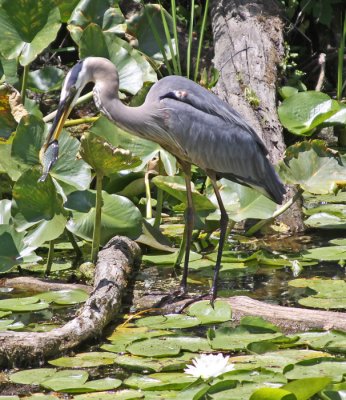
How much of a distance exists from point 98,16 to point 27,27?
932mm

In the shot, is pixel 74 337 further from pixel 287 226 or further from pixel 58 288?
pixel 287 226

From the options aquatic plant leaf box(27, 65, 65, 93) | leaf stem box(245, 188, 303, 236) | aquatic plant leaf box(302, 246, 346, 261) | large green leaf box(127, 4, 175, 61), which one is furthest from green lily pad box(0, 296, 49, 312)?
large green leaf box(127, 4, 175, 61)

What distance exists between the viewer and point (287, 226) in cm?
666

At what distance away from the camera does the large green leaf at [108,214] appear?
220 inches

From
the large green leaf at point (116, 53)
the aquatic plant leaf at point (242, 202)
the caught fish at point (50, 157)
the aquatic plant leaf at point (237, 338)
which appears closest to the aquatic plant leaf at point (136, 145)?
the aquatic plant leaf at point (242, 202)

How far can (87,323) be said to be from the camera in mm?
4426

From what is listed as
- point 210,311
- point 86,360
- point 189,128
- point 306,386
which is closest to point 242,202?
point 189,128

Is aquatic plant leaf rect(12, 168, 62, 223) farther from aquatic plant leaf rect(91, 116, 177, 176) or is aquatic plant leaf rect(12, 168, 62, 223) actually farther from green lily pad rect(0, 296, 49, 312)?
aquatic plant leaf rect(91, 116, 177, 176)

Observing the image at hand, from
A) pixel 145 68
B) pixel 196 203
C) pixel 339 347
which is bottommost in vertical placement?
pixel 339 347

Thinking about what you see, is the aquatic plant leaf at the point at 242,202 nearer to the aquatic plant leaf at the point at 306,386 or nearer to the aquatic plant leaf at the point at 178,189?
the aquatic plant leaf at the point at 178,189

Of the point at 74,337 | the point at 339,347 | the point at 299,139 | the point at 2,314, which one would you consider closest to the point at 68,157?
the point at 2,314

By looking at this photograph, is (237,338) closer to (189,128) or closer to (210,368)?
(210,368)

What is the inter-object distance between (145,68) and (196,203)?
5.21ft

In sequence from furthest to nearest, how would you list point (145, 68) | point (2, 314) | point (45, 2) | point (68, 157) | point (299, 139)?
point (299, 139) < point (145, 68) < point (45, 2) < point (68, 157) < point (2, 314)
